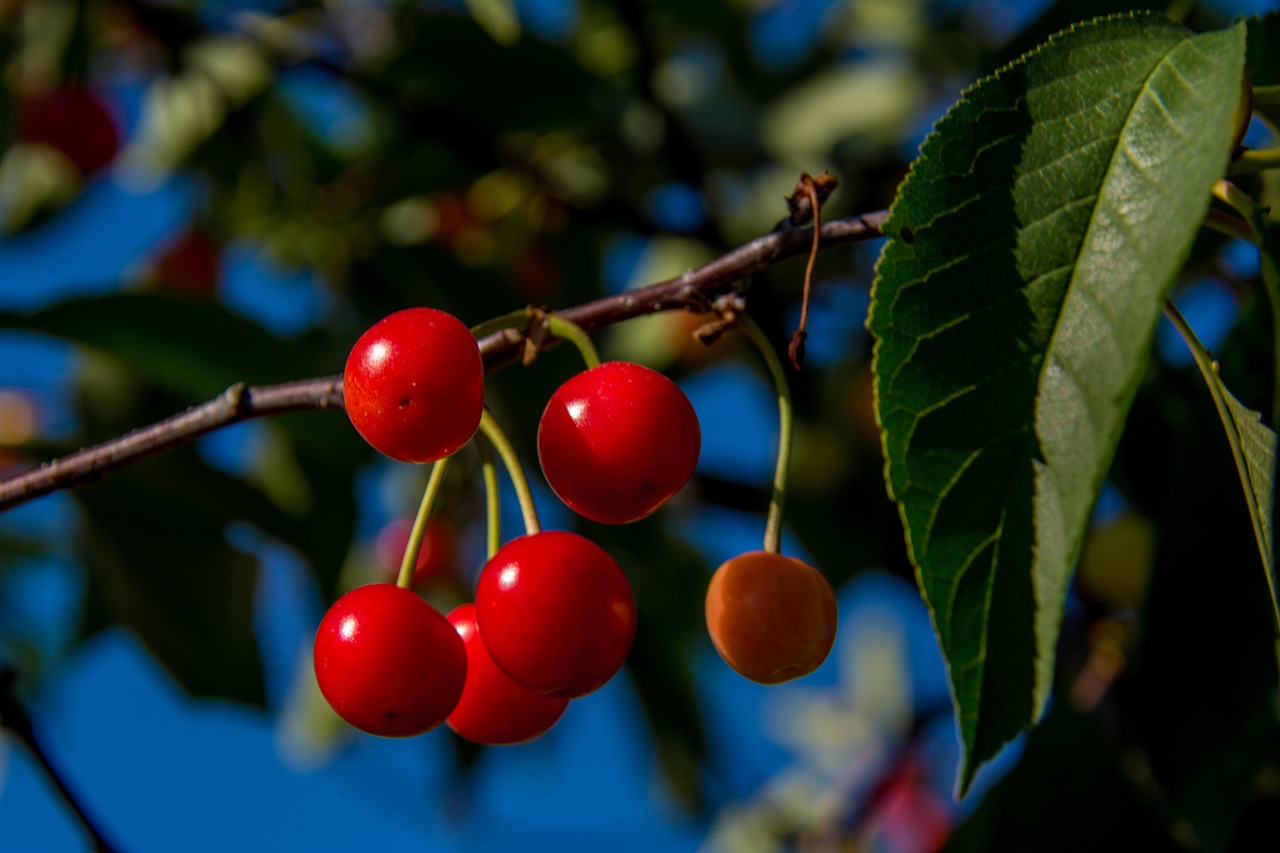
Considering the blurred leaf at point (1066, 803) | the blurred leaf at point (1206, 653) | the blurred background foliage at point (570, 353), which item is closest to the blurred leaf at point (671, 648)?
the blurred background foliage at point (570, 353)

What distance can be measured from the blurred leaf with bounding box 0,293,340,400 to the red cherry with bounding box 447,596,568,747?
63 centimetres

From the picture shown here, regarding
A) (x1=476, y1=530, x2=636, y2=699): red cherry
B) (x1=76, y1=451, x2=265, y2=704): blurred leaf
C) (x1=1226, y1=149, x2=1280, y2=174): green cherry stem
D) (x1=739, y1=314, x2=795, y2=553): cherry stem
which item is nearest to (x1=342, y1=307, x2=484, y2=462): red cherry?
(x1=476, y1=530, x2=636, y2=699): red cherry

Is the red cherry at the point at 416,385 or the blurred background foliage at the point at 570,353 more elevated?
the blurred background foliage at the point at 570,353

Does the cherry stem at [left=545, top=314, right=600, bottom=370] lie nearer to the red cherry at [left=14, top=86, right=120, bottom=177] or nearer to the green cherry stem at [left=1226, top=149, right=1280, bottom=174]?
the green cherry stem at [left=1226, top=149, right=1280, bottom=174]

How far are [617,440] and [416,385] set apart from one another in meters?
0.13

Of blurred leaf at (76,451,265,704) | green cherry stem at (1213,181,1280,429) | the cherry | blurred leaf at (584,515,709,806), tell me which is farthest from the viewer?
the cherry

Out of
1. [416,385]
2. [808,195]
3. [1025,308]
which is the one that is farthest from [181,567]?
[1025,308]

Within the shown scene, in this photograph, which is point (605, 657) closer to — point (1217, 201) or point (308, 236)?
point (1217, 201)

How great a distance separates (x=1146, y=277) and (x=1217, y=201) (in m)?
0.30

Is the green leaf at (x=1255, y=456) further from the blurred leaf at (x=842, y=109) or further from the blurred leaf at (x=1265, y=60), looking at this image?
the blurred leaf at (x=842, y=109)

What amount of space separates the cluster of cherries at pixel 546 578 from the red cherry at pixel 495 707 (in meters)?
0.04

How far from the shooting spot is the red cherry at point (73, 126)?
254 centimetres

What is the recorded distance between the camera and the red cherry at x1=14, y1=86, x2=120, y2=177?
8.34 feet

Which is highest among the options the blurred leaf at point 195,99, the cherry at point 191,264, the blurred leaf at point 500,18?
the blurred leaf at point 195,99
